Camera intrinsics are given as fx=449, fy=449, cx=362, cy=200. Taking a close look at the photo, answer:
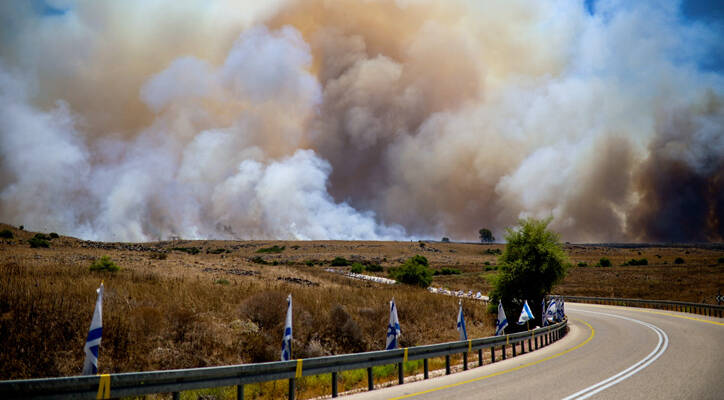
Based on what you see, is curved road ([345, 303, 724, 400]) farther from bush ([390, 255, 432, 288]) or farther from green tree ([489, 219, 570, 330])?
bush ([390, 255, 432, 288])

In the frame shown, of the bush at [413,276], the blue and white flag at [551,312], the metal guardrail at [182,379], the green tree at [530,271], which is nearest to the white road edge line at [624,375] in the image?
the metal guardrail at [182,379]

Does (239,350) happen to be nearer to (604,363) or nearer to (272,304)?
(272,304)

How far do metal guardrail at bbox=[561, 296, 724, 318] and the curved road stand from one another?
18.9m

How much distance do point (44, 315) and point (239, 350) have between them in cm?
544

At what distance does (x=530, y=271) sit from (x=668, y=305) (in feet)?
64.7

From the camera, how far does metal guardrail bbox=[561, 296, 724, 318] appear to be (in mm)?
37219

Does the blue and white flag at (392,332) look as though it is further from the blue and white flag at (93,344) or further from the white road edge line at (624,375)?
the blue and white flag at (93,344)

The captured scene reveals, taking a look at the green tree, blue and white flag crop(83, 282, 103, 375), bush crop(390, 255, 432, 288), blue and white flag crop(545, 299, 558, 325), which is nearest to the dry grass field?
blue and white flag crop(83, 282, 103, 375)

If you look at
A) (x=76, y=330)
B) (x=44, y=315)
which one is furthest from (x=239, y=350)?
(x=44, y=315)

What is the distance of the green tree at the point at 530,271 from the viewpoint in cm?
3559

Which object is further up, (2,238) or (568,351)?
(2,238)

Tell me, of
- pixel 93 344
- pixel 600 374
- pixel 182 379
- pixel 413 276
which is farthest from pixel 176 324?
pixel 413 276

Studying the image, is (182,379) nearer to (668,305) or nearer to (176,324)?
(176,324)

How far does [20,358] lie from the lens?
35.2ft
